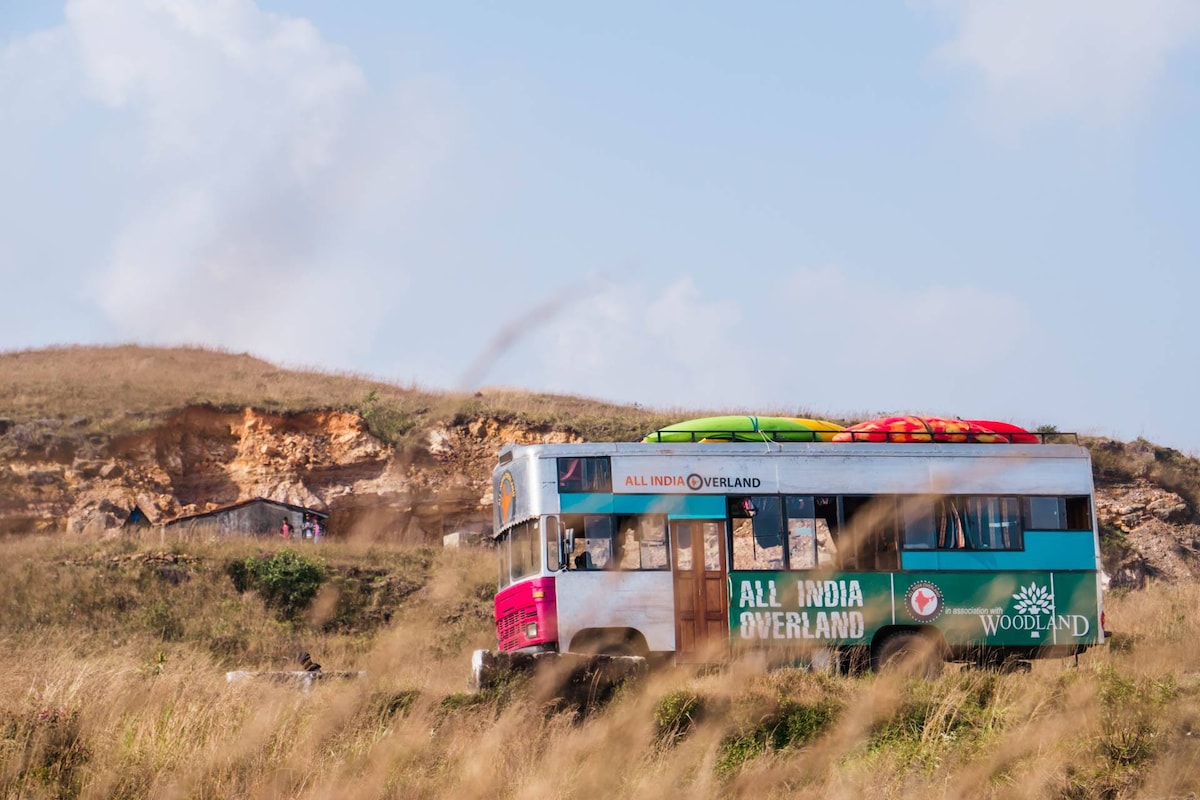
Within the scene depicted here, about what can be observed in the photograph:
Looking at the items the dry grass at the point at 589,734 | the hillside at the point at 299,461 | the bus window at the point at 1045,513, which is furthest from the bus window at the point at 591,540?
the hillside at the point at 299,461

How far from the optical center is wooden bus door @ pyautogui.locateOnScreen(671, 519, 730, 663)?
55.1 feet

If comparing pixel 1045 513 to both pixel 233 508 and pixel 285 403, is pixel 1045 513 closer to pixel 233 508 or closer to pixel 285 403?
pixel 233 508

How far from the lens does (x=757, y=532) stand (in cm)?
1723

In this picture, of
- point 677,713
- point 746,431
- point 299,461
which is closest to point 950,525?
point 746,431

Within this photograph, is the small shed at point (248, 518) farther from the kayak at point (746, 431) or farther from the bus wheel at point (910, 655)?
the bus wheel at point (910, 655)

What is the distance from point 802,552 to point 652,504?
2.07 m

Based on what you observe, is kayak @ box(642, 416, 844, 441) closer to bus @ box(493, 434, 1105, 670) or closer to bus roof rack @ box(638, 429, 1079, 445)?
bus roof rack @ box(638, 429, 1079, 445)

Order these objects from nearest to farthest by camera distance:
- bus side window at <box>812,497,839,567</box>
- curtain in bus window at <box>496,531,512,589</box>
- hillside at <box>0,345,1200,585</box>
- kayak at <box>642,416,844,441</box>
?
bus side window at <box>812,497,839,567</box> < curtain in bus window at <box>496,531,512,589</box> < kayak at <box>642,416,844,441</box> < hillside at <box>0,345,1200,585</box>

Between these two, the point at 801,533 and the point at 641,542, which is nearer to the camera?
the point at 641,542

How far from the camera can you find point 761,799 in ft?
34.5

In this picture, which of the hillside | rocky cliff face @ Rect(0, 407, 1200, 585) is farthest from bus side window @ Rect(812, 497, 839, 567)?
the hillside

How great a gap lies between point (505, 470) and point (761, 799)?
868 centimetres

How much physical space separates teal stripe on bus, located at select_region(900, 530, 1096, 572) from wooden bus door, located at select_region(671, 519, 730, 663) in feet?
8.15

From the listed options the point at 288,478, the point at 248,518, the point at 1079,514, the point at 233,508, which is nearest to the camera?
the point at 1079,514
